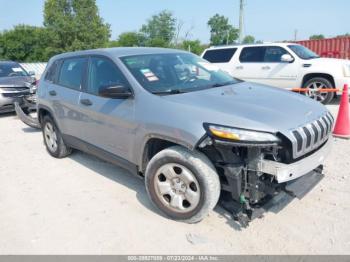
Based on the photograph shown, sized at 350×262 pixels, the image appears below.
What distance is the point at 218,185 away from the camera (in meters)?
3.12

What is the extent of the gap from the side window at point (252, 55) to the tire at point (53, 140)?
259 inches

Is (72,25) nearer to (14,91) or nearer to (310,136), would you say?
(14,91)

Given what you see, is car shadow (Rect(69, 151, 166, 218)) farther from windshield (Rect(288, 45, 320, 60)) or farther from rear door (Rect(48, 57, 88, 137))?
windshield (Rect(288, 45, 320, 60))

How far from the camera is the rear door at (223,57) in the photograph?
1044 cm

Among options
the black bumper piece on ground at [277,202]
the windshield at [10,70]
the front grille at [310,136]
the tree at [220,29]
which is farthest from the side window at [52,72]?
the tree at [220,29]

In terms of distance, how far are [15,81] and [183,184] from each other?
8604 mm

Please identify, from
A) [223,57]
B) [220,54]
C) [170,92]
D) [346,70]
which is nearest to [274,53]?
[223,57]

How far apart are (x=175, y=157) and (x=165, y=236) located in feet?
2.50

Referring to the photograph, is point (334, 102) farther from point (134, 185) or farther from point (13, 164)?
point (13, 164)

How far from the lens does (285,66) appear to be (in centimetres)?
954

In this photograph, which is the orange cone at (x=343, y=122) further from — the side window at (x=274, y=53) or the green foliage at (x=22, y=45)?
the green foliage at (x=22, y=45)

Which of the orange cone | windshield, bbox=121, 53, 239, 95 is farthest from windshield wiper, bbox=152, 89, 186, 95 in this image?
the orange cone

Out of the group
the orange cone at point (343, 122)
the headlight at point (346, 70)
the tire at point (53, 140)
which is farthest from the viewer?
the headlight at point (346, 70)

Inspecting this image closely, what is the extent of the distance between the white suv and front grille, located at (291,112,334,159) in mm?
6131
